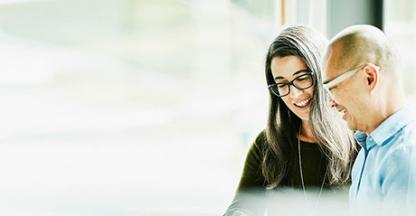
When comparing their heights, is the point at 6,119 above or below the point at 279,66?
below

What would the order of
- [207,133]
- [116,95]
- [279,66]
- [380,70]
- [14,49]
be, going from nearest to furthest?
[380,70]
[279,66]
[14,49]
[116,95]
[207,133]

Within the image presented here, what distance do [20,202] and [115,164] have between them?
1.12ft

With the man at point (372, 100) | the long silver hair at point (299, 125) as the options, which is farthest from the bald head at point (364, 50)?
the long silver hair at point (299, 125)

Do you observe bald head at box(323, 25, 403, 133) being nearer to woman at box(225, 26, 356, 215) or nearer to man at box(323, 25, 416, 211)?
man at box(323, 25, 416, 211)

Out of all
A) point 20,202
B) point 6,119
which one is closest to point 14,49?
point 6,119

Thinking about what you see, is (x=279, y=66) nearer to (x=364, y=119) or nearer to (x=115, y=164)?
(x=364, y=119)

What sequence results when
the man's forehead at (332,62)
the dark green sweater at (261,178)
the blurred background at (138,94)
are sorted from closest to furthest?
1. the man's forehead at (332,62)
2. the dark green sweater at (261,178)
3. the blurred background at (138,94)

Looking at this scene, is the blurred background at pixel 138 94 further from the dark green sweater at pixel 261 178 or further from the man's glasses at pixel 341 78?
the man's glasses at pixel 341 78

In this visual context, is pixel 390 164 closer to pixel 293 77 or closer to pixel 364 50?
pixel 364 50

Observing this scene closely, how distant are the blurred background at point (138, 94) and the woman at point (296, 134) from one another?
6.6 inches

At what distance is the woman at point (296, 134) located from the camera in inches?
60.4

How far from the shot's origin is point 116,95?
6.34 ft

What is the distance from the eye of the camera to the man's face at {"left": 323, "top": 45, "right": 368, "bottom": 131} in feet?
3.65

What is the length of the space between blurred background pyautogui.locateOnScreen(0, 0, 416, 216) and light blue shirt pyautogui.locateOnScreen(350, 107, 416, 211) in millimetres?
639
